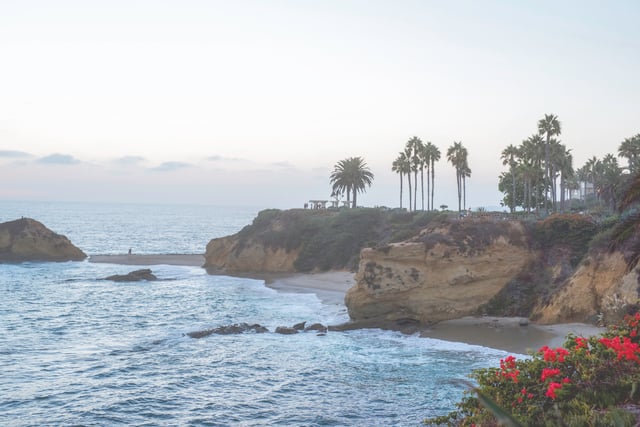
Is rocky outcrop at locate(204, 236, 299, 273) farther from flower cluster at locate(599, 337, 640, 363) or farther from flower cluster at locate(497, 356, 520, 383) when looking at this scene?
flower cluster at locate(599, 337, 640, 363)

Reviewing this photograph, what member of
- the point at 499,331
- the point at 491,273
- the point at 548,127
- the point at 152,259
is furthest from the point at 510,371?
the point at 152,259

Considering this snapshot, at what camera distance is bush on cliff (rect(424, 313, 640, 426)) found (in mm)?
11383

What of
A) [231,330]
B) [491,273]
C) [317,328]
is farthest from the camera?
[491,273]

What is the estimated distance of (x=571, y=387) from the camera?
12352 millimetres

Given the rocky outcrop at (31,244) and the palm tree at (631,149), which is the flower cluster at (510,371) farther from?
the rocky outcrop at (31,244)

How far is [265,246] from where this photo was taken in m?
80.2

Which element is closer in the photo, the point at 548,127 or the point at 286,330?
the point at 286,330

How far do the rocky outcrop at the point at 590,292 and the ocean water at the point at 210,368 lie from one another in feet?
25.9

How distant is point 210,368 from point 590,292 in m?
26.1

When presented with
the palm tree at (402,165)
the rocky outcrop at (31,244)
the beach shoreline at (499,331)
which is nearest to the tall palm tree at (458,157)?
the palm tree at (402,165)

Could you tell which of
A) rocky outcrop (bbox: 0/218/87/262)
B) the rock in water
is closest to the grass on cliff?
the rock in water

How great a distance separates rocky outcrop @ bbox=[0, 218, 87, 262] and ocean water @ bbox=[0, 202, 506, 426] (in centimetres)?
4184

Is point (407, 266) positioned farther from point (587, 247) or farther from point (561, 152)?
point (561, 152)

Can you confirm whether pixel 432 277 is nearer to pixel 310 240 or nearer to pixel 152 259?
pixel 310 240
